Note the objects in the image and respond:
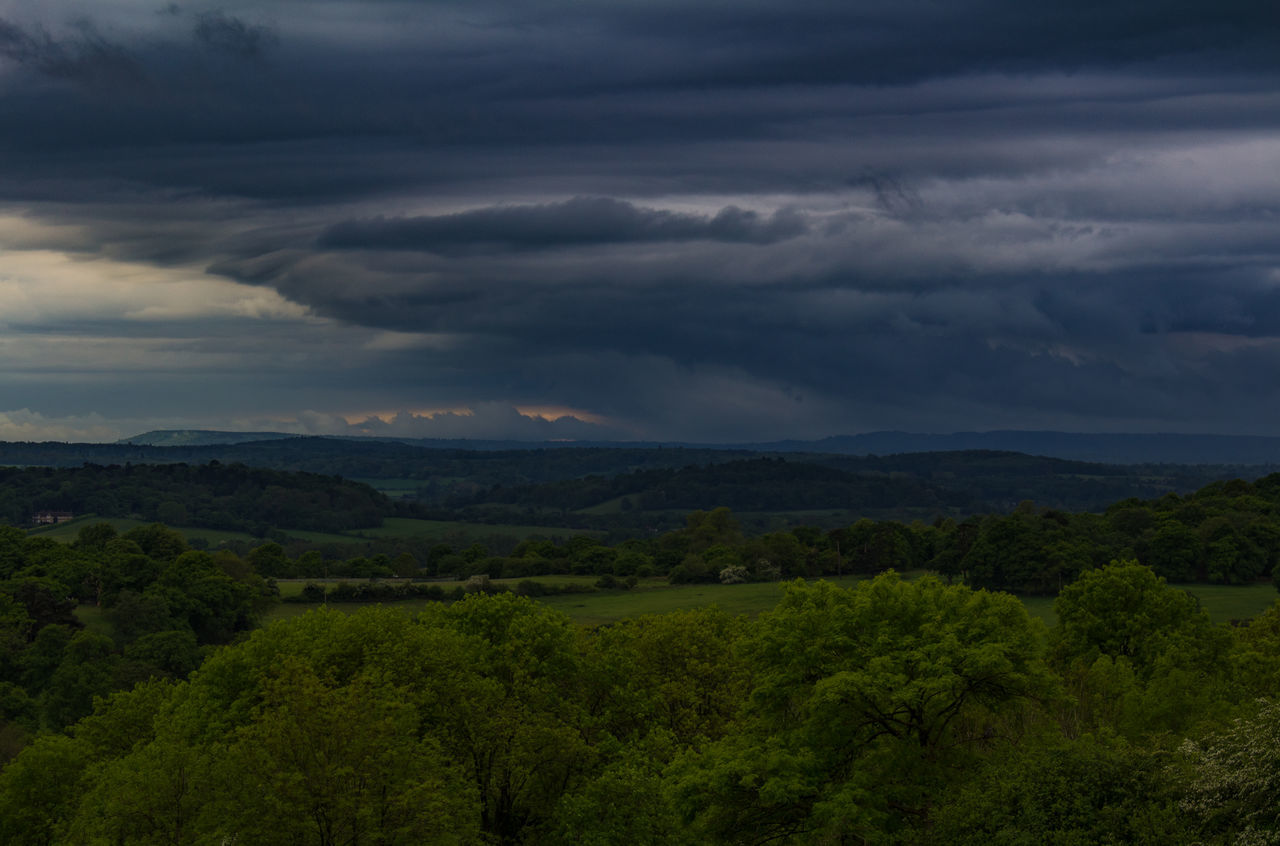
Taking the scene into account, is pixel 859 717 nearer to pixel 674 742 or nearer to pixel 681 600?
pixel 674 742

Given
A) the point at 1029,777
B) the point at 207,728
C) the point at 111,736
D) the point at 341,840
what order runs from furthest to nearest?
the point at 111,736
the point at 207,728
the point at 341,840
the point at 1029,777

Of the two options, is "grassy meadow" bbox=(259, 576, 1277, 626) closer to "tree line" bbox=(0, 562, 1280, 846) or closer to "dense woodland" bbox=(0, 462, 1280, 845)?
"dense woodland" bbox=(0, 462, 1280, 845)

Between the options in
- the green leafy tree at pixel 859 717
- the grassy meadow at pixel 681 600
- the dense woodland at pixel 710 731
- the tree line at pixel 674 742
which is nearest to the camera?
the tree line at pixel 674 742

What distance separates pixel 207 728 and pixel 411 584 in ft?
385

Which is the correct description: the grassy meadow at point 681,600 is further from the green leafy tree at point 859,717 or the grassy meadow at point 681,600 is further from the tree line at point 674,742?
the green leafy tree at point 859,717

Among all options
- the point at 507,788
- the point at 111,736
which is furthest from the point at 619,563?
the point at 507,788

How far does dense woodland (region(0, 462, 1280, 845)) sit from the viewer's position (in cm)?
3659

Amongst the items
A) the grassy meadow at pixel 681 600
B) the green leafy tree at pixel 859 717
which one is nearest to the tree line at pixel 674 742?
the green leafy tree at pixel 859 717

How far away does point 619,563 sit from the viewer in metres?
186

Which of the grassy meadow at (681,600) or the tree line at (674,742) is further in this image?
the grassy meadow at (681,600)

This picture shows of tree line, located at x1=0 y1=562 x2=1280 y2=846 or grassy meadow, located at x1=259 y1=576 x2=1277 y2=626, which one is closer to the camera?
tree line, located at x1=0 y1=562 x2=1280 y2=846

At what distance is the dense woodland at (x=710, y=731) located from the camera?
3659cm

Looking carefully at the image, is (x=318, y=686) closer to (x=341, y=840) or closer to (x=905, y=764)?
(x=341, y=840)

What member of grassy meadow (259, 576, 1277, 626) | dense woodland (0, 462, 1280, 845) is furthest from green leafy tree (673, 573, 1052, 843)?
grassy meadow (259, 576, 1277, 626)
